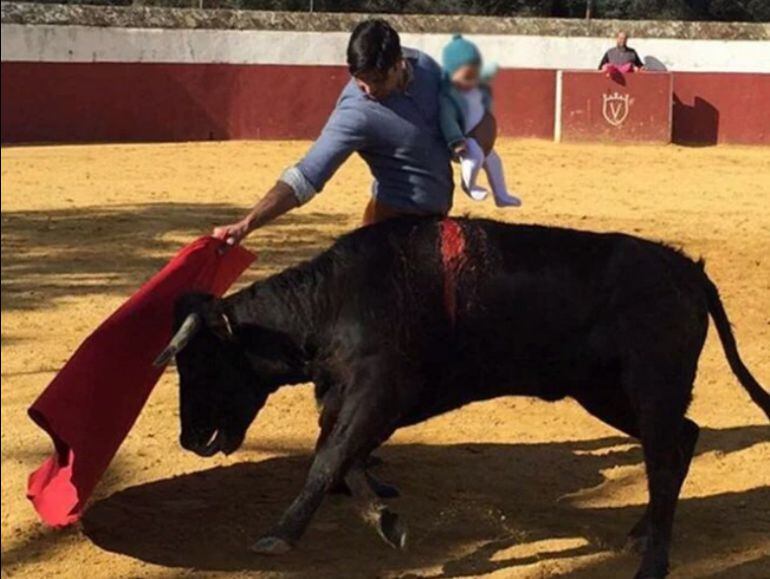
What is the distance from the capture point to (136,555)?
4.04 metres

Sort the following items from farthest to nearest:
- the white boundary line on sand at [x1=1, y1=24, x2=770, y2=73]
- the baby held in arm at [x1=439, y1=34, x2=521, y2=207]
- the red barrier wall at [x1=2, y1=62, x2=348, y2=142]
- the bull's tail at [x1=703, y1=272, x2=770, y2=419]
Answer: the red barrier wall at [x1=2, y1=62, x2=348, y2=142]
the white boundary line on sand at [x1=1, y1=24, x2=770, y2=73]
the bull's tail at [x1=703, y1=272, x2=770, y2=419]
the baby held in arm at [x1=439, y1=34, x2=521, y2=207]

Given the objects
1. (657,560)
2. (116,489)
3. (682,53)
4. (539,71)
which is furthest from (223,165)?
(657,560)

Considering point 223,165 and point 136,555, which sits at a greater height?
point 136,555

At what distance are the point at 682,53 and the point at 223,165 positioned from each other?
22.6 ft

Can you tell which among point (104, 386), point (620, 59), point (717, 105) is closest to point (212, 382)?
point (104, 386)

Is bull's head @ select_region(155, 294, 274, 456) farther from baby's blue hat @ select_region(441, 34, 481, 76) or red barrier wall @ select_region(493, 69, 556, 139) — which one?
A: red barrier wall @ select_region(493, 69, 556, 139)

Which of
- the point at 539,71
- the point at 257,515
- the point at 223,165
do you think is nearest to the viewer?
the point at 257,515

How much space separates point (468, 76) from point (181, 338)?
3.48 feet

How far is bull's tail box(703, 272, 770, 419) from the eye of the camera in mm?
4297

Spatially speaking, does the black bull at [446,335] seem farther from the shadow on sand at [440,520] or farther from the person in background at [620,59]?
the person in background at [620,59]

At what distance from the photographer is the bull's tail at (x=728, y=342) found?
14.1ft

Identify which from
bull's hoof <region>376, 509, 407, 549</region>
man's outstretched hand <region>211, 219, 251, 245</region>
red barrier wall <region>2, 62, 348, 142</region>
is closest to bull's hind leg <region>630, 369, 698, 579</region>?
bull's hoof <region>376, 509, 407, 549</region>

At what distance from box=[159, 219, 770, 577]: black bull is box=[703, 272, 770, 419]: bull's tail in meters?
0.21

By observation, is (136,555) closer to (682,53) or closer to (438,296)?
(438,296)
